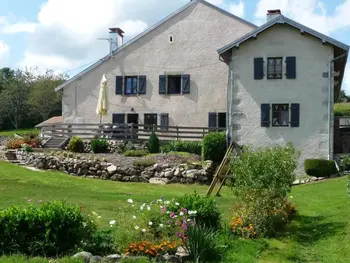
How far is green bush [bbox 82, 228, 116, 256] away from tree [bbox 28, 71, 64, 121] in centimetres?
5589

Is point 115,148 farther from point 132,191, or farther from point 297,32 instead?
point 297,32

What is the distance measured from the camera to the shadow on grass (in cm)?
1003

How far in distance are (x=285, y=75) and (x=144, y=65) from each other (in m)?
10.5

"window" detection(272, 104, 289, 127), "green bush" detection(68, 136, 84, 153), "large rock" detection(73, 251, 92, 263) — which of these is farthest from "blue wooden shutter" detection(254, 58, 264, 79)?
"large rock" detection(73, 251, 92, 263)

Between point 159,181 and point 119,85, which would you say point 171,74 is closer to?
point 119,85

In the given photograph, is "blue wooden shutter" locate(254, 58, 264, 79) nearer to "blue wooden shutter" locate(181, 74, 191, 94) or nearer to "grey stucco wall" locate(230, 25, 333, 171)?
"grey stucco wall" locate(230, 25, 333, 171)

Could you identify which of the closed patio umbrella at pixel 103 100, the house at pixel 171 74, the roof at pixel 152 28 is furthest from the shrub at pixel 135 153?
the roof at pixel 152 28

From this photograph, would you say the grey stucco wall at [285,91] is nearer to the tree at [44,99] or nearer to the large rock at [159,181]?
the large rock at [159,181]

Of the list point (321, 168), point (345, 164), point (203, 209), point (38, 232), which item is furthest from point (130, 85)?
point (38, 232)

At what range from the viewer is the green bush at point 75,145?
84.7 ft

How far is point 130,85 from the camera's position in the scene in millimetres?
31078

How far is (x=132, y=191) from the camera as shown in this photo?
58.8 feet

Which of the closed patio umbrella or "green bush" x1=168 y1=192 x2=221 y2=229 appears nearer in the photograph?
"green bush" x1=168 y1=192 x2=221 y2=229

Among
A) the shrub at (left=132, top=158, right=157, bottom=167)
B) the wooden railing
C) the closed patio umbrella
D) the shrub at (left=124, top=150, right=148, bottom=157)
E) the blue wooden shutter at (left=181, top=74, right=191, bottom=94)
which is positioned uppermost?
the blue wooden shutter at (left=181, top=74, right=191, bottom=94)
